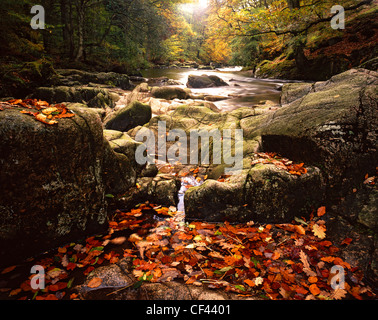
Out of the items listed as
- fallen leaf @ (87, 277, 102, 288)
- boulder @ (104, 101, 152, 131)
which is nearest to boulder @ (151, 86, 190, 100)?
boulder @ (104, 101, 152, 131)

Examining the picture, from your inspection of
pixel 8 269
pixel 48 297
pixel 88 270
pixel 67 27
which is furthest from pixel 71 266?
pixel 67 27

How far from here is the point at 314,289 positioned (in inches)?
87.4

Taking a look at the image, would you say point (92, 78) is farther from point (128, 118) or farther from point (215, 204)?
point (215, 204)

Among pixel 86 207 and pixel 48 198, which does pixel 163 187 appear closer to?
pixel 86 207

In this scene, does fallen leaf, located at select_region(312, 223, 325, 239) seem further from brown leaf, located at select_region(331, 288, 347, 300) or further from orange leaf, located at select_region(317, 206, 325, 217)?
brown leaf, located at select_region(331, 288, 347, 300)

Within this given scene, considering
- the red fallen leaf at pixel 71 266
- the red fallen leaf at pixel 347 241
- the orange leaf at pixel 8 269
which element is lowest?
the red fallen leaf at pixel 71 266

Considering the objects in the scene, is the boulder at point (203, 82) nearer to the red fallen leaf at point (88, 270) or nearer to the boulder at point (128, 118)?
the boulder at point (128, 118)

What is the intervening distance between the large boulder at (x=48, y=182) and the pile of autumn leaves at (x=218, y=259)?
28 cm

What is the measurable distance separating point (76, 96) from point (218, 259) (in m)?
10.1

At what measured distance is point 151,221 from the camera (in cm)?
361

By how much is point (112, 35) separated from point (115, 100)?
14.2 meters

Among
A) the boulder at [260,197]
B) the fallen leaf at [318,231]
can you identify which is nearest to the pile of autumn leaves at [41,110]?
the boulder at [260,197]

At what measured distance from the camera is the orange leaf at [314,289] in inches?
85.7
